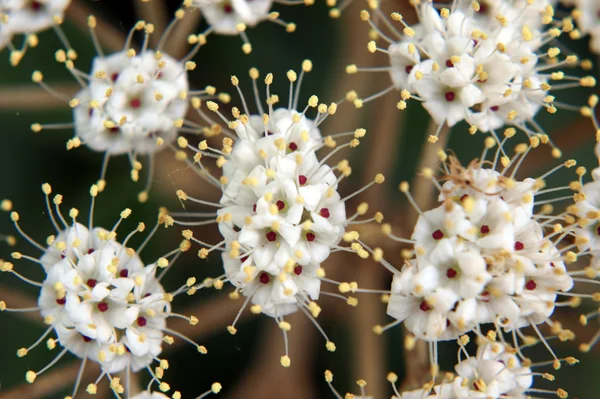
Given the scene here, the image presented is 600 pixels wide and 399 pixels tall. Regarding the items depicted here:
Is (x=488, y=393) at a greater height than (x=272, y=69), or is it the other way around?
(x=272, y=69)

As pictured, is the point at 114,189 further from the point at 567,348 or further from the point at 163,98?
the point at 567,348

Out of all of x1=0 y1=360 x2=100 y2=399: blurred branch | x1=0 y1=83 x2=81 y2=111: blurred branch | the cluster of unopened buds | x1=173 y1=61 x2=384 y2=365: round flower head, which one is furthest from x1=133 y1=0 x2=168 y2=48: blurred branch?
x1=0 y1=360 x2=100 y2=399: blurred branch

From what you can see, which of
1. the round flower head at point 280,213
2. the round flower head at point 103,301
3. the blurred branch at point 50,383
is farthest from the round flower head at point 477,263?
the blurred branch at point 50,383

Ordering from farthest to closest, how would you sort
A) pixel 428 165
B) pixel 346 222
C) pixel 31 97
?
pixel 31 97, pixel 428 165, pixel 346 222

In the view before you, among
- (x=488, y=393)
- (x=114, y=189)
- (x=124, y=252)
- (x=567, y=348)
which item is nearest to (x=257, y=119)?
(x=124, y=252)

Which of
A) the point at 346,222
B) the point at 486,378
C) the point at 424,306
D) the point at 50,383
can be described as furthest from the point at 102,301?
the point at 486,378

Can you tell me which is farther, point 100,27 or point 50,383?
point 100,27

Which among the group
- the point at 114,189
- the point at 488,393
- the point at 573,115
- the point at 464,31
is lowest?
the point at 114,189

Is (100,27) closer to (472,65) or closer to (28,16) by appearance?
(28,16)
